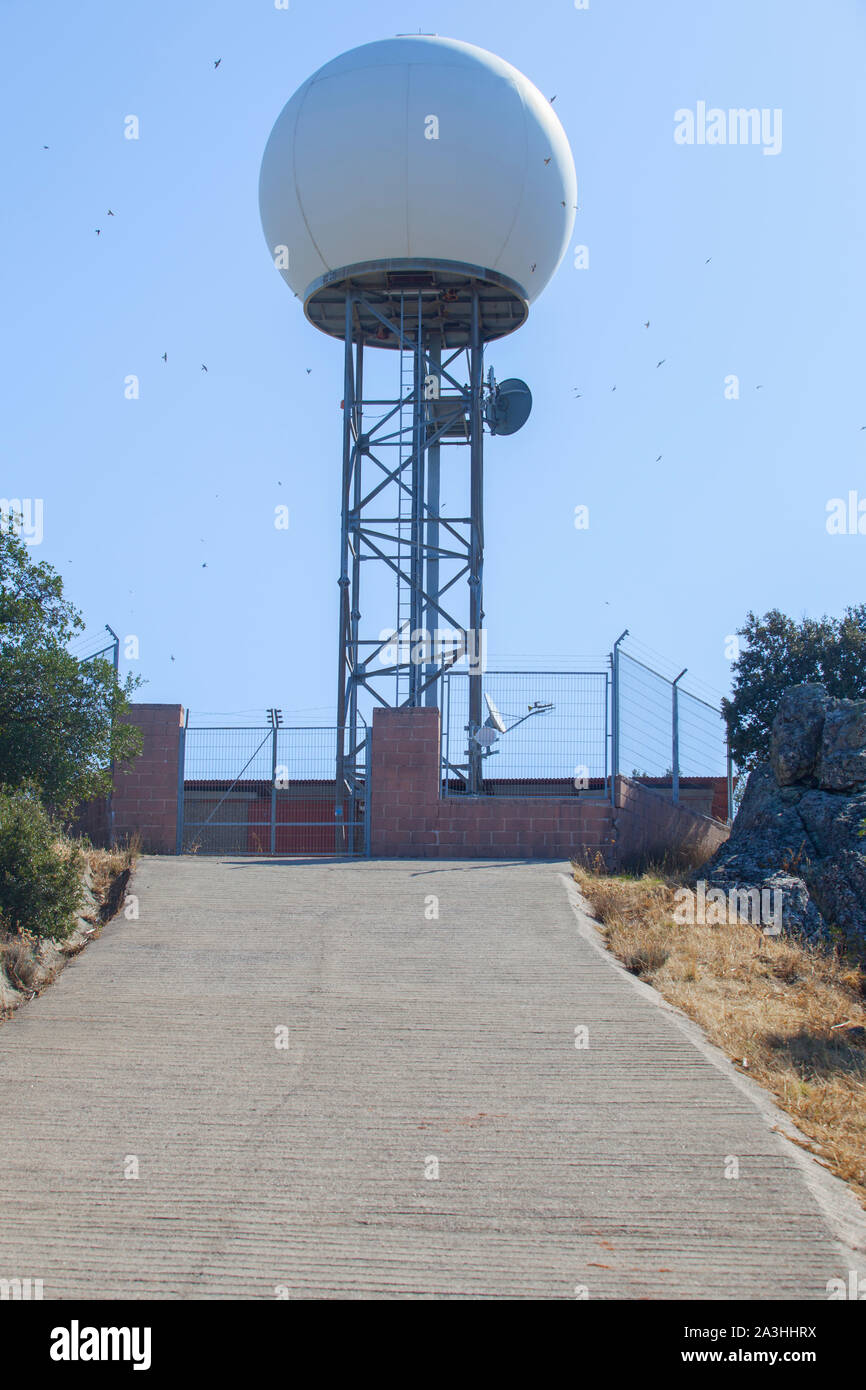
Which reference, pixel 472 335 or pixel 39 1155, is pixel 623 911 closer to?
pixel 39 1155

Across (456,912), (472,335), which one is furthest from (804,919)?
(472,335)

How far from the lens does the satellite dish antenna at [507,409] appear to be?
69.0 ft

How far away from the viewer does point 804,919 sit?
1295cm

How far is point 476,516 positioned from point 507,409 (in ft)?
7.14

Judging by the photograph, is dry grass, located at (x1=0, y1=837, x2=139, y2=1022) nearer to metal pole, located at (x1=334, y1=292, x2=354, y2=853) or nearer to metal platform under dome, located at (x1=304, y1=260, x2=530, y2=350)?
metal pole, located at (x1=334, y1=292, x2=354, y2=853)

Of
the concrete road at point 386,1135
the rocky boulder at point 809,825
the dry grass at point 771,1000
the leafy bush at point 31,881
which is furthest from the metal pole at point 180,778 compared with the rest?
the rocky boulder at point 809,825

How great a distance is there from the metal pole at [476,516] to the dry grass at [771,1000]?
17.1 ft

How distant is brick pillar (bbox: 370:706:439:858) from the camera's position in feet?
55.0

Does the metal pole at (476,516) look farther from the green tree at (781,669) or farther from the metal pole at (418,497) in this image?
the green tree at (781,669)

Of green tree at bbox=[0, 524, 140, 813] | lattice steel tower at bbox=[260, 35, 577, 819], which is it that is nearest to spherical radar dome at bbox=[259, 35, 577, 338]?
lattice steel tower at bbox=[260, 35, 577, 819]

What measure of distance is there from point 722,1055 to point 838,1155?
66.5 inches

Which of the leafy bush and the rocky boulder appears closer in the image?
the leafy bush

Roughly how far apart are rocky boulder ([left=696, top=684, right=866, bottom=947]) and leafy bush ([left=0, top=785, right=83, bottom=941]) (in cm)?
663

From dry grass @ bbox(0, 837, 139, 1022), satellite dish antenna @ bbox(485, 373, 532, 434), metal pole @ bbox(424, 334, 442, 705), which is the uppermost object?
satellite dish antenna @ bbox(485, 373, 532, 434)
